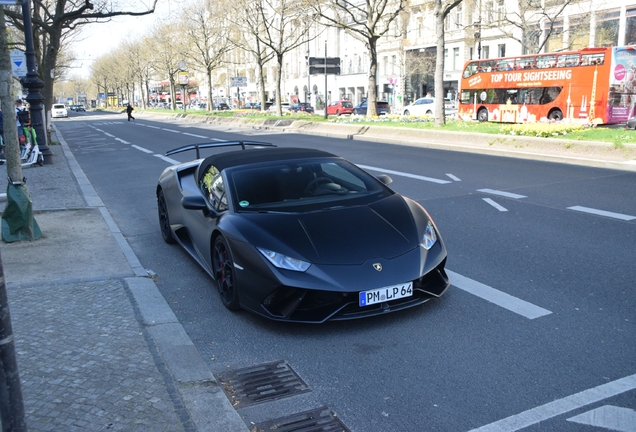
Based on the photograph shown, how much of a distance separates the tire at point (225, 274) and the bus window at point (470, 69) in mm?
31686

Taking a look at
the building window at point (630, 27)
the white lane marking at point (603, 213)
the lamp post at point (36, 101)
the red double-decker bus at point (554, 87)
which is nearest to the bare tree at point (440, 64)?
the red double-decker bus at point (554, 87)

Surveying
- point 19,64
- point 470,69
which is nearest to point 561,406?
point 19,64

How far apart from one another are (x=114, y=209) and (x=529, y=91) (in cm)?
2506

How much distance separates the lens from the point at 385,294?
4.57 metres

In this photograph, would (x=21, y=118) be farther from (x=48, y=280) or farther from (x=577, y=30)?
(x=577, y=30)

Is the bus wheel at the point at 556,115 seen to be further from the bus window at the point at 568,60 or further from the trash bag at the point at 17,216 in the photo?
the trash bag at the point at 17,216

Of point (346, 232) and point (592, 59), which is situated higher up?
point (592, 59)

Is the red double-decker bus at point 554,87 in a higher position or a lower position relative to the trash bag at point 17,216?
higher

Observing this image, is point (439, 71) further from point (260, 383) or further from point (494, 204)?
point (260, 383)

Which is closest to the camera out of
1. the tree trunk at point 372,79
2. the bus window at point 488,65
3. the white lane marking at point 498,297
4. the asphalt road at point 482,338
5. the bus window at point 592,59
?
the asphalt road at point 482,338

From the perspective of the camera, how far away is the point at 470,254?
22.1ft

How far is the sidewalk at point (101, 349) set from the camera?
11.1 ft

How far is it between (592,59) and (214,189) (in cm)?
2531

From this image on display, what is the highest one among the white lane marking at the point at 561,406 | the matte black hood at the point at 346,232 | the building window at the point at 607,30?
the building window at the point at 607,30
